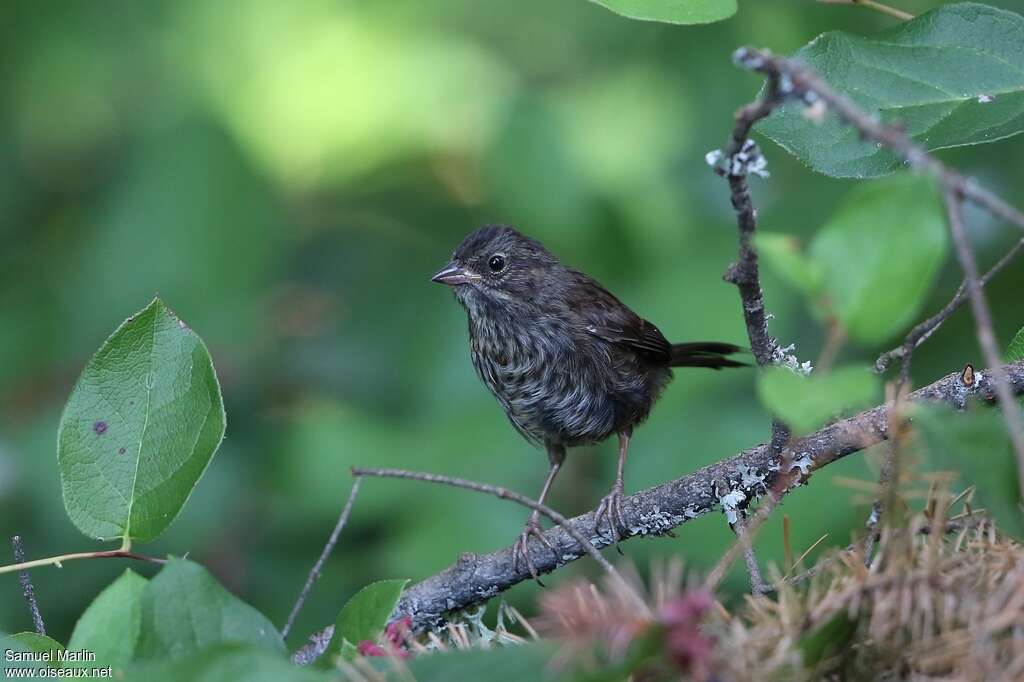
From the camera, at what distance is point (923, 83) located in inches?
92.3

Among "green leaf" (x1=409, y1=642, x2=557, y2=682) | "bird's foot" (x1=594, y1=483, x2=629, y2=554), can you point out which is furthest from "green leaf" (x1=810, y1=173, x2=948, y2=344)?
"bird's foot" (x1=594, y1=483, x2=629, y2=554)

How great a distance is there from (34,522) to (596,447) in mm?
2505

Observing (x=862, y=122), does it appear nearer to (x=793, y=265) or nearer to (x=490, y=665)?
(x=793, y=265)

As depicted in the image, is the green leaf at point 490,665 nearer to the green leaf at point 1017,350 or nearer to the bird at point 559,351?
the green leaf at point 1017,350

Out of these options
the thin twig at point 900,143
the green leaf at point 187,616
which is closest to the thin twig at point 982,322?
the thin twig at point 900,143

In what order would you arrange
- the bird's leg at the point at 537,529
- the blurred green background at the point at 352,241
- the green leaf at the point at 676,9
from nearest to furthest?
the green leaf at the point at 676,9, the bird's leg at the point at 537,529, the blurred green background at the point at 352,241

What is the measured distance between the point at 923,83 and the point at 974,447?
1055 mm

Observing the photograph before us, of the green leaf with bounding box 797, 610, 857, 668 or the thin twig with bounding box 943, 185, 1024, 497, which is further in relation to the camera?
the green leaf with bounding box 797, 610, 857, 668

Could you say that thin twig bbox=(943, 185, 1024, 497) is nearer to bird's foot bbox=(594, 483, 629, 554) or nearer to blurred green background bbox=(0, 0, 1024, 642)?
bird's foot bbox=(594, 483, 629, 554)

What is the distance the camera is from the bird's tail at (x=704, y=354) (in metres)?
4.81

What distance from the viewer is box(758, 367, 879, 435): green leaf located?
1425 mm

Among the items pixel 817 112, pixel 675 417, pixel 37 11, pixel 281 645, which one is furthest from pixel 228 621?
pixel 37 11

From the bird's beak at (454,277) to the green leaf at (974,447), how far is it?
3680 millimetres

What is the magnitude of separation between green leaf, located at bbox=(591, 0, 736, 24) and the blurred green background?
84.1 inches
